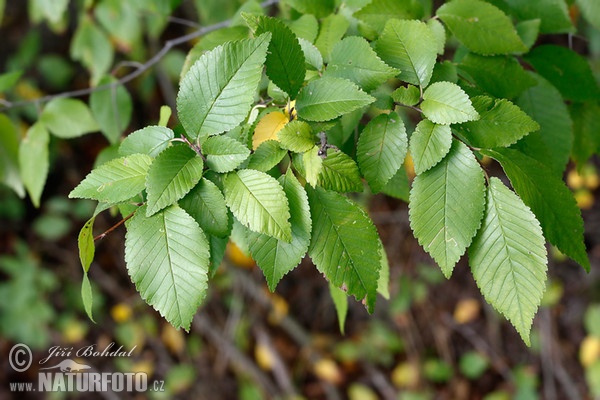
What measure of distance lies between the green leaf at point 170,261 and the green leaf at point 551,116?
27.6 inches

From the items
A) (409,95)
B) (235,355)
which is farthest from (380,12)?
(235,355)

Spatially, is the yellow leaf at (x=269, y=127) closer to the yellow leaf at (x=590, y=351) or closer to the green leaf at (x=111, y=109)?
the green leaf at (x=111, y=109)

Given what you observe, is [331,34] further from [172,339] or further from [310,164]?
[172,339]

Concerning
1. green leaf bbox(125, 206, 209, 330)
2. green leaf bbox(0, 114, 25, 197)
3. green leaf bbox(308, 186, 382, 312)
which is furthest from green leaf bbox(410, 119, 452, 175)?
green leaf bbox(0, 114, 25, 197)

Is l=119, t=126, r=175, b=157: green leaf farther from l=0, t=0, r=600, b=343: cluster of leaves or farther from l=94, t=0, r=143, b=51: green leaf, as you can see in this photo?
l=94, t=0, r=143, b=51: green leaf

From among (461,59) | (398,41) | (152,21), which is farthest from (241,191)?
(152,21)

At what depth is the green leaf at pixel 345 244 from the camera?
792 mm

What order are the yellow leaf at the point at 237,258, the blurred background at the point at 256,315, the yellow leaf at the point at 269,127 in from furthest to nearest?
1. the yellow leaf at the point at 237,258
2. the blurred background at the point at 256,315
3. the yellow leaf at the point at 269,127

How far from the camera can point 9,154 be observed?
4.76ft

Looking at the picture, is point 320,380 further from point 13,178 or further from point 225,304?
point 13,178

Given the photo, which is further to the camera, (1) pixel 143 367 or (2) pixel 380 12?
(1) pixel 143 367

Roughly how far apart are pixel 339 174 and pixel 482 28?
41cm

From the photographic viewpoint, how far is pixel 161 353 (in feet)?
9.90

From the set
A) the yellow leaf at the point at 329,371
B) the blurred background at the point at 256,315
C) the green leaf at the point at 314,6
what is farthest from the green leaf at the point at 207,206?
the yellow leaf at the point at 329,371
